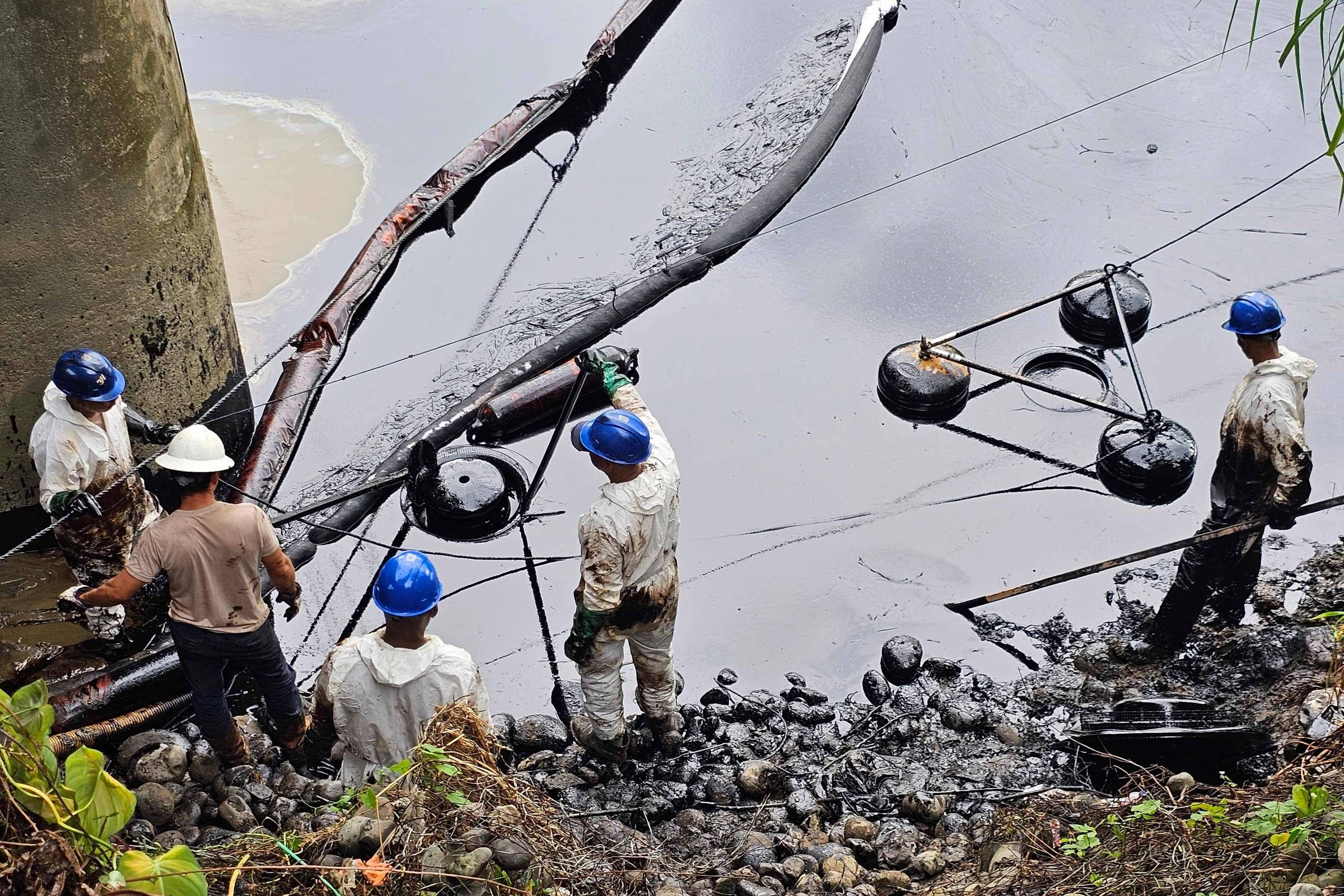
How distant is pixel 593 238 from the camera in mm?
8945

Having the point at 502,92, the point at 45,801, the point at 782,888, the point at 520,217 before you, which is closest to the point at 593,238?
the point at 520,217

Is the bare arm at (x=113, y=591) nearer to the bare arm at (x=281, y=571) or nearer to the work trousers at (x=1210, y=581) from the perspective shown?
the bare arm at (x=281, y=571)

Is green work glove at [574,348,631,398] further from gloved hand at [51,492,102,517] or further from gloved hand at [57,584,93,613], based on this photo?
gloved hand at [57,584,93,613]

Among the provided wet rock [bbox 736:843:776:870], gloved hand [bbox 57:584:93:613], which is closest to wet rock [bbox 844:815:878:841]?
wet rock [bbox 736:843:776:870]

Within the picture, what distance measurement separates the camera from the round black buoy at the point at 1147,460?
22.5 ft

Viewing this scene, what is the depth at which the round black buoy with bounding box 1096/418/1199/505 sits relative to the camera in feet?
22.5

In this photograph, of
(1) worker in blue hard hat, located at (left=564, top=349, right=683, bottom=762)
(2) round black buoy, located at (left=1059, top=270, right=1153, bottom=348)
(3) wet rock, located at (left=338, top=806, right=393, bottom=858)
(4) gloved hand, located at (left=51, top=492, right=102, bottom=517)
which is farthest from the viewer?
(2) round black buoy, located at (left=1059, top=270, right=1153, bottom=348)

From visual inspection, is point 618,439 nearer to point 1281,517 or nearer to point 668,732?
point 668,732

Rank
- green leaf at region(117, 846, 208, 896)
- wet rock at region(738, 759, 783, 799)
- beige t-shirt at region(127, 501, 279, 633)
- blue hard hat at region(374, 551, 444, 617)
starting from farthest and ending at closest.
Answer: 1. wet rock at region(738, 759, 783, 799)
2. beige t-shirt at region(127, 501, 279, 633)
3. blue hard hat at region(374, 551, 444, 617)
4. green leaf at region(117, 846, 208, 896)

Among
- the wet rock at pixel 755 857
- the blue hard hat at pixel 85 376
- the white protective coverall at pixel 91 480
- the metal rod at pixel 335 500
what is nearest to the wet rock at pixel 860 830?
the wet rock at pixel 755 857

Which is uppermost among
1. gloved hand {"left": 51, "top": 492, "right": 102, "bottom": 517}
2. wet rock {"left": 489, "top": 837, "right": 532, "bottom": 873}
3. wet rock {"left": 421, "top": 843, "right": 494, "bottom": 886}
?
gloved hand {"left": 51, "top": 492, "right": 102, "bottom": 517}

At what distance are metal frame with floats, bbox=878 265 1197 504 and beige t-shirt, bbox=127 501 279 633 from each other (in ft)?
14.5

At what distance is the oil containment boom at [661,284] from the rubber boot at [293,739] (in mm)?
1480

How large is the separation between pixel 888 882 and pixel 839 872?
196 mm
